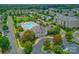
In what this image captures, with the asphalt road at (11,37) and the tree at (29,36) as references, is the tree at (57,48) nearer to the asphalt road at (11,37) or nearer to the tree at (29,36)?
the tree at (29,36)

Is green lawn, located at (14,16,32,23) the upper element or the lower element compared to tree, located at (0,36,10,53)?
upper

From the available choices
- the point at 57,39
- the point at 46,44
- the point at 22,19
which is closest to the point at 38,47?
the point at 46,44

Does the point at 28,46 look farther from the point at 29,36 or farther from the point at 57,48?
the point at 57,48

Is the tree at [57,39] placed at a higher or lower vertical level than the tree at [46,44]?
higher

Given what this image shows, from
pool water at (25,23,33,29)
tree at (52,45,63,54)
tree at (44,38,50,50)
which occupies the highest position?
pool water at (25,23,33,29)

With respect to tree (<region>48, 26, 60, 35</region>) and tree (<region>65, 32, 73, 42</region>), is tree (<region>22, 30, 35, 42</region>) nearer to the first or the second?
tree (<region>48, 26, 60, 35</region>)

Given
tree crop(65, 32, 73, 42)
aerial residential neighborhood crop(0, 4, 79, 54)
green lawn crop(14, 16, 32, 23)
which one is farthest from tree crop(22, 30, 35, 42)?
tree crop(65, 32, 73, 42)

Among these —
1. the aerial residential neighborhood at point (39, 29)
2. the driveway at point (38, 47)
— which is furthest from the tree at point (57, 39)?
the driveway at point (38, 47)
